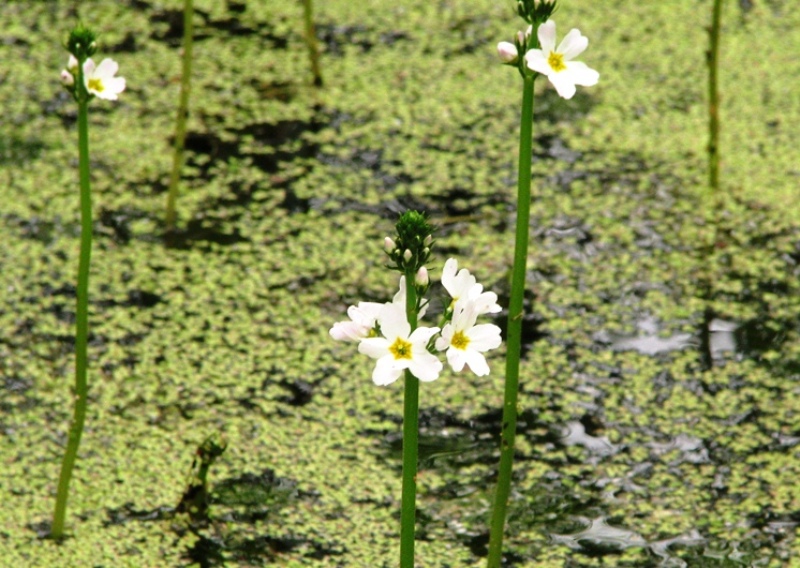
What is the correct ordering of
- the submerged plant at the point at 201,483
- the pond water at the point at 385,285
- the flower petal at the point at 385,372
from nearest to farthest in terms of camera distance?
1. the flower petal at the point at 385,372
2. the submerged plant at the point at 201,483
3. the pond water at the point at 385,285

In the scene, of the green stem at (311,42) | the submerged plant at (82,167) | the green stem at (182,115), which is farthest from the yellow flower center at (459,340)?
the green stem at (311,42)

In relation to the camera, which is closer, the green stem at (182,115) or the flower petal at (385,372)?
the flower petal at (385,372)

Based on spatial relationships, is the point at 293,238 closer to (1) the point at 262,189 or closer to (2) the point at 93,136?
(1) the point at 262,189

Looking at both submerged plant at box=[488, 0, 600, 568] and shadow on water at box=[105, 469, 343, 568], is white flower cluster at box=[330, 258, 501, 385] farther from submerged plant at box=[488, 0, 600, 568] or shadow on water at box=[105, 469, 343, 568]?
shadow on water at box=[105, 469, 343, 568]

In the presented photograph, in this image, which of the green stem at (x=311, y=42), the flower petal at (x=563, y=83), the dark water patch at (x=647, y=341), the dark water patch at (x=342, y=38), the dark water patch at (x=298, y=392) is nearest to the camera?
the flower petal at (x=563, y=83)

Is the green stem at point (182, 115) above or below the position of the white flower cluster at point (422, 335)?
above

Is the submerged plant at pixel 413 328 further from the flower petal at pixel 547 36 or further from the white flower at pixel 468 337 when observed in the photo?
the flower petal at pixel 547 36

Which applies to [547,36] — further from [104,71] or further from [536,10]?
[104,71]
